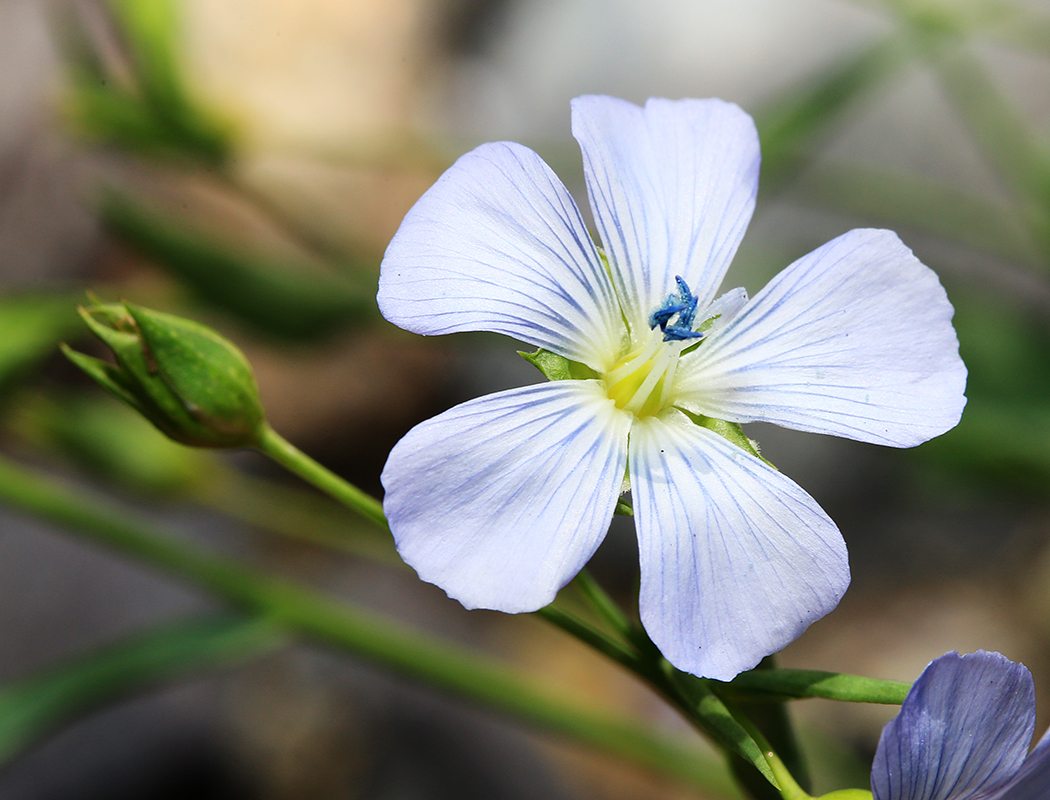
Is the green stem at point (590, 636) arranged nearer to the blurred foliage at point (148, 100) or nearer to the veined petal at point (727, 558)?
the veined petal at point (727, 558)

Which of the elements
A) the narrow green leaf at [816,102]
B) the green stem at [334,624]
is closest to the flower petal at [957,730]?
the green stem at [334,624]

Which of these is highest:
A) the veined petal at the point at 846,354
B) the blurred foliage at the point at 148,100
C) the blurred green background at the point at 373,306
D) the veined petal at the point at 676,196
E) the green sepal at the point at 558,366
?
the blurred foliage at the point at 148,100

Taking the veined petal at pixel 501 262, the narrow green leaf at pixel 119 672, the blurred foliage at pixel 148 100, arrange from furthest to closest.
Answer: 1. the blurred foliage at pixel 148 100
2. the narrow green leaf at pixel 119 672
3. the veined petal at pixel 501 262

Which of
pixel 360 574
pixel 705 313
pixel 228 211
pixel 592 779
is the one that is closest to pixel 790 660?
pixel 592 779

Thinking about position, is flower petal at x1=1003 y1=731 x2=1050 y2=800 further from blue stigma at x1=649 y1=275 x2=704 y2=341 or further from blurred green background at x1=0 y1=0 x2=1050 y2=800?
blurred green background at x1=0 y1=0 x2=1050 y2=800

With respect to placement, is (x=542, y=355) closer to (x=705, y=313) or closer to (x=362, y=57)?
(x=705, y=313)

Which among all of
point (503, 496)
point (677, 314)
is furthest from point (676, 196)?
point (503, 496)

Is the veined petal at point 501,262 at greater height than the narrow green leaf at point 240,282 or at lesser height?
greater

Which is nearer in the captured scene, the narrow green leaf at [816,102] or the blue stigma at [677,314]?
the blue stigma at [677,314]

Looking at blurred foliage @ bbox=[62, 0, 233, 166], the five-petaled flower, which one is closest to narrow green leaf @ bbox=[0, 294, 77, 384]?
blurred foliage @ bbox=[62, 0, 233, 166]
